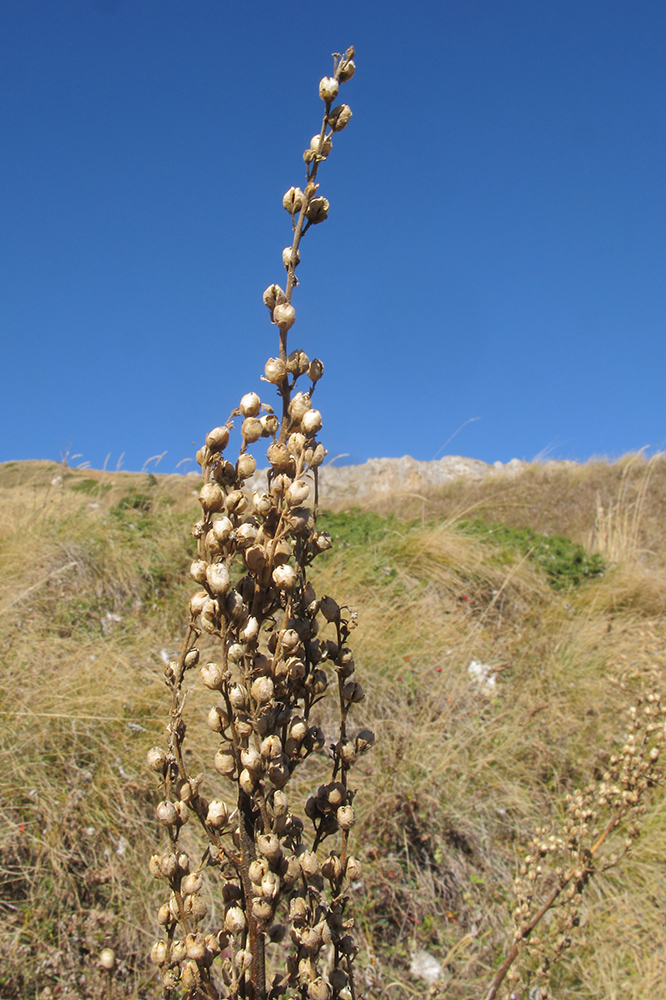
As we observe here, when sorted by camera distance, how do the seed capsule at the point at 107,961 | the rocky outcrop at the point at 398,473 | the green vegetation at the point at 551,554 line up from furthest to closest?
the rocky outcrop at the point at 398,473
the green vegetation at the point at 551,554
the seed capsule at the point at 107,961

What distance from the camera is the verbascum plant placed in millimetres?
586

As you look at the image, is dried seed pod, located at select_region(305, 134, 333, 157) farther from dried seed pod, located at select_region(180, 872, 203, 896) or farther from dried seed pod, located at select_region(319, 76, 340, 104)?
dried seed pod, located at select_region(180, 872, 203, 896)

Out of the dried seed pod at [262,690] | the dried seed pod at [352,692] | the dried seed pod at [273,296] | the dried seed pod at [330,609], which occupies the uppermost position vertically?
the dried seed pod at [273,296]

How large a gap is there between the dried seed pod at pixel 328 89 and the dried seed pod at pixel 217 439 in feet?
1.36

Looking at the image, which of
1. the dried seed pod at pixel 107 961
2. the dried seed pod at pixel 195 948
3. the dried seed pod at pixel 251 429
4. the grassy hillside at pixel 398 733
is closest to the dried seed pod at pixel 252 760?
the dried seed pod at pixel 195 948

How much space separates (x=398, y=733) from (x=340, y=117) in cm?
253

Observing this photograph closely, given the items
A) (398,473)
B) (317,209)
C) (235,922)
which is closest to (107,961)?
(235,922)

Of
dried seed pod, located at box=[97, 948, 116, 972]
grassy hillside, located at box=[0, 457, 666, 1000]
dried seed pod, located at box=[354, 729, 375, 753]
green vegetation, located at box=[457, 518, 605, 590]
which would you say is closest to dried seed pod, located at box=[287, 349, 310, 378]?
dried seed pod, located at box=[354, 729, 375, 753]

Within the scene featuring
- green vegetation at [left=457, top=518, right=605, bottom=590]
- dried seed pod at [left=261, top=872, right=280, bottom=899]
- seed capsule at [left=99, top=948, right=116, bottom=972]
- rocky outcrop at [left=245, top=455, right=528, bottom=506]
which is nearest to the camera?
dried seed pod at [left=261, top=872, right=280, bottom=899]

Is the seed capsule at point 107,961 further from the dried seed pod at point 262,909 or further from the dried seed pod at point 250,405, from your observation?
the dried seed pod at point 250,405

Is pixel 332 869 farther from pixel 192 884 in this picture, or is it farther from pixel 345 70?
pixel 345 70

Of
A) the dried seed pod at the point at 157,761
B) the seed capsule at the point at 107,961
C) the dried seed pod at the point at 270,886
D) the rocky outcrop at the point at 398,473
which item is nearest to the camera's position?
the dried seed pod at the point at 270,886

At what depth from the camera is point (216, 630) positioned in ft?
1.99

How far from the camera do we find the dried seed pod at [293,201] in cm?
69
